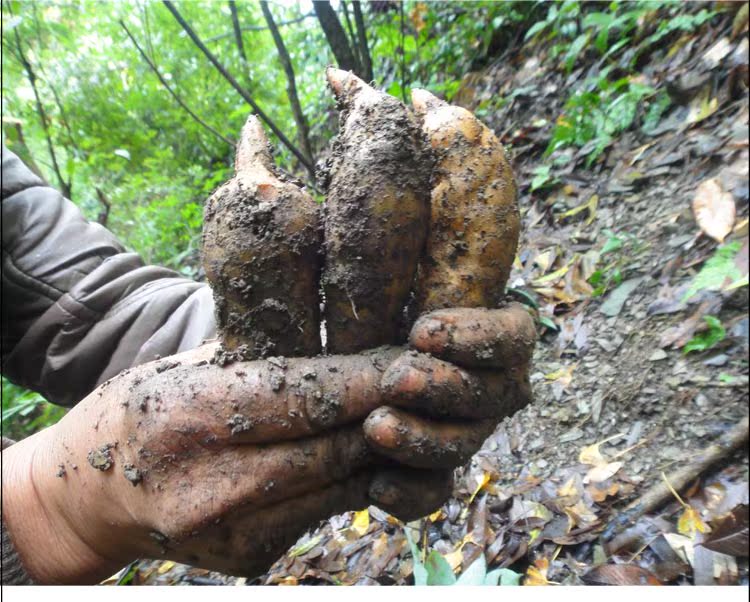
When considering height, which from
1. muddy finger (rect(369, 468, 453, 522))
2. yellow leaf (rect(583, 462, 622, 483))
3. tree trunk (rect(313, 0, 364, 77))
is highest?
tree trunk (rect(313, 0, 364, 77))

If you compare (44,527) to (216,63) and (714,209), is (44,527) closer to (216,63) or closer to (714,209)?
(714,209)

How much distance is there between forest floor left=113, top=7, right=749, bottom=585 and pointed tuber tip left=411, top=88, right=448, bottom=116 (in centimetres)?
86

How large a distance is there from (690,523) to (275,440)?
881 millimetres

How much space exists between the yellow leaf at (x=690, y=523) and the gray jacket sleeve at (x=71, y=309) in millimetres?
1110

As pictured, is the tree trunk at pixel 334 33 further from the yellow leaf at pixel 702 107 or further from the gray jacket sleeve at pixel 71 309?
the gray jacket sleeve at pixel 71 309

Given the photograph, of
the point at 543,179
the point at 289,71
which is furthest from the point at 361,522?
the point at 289,71

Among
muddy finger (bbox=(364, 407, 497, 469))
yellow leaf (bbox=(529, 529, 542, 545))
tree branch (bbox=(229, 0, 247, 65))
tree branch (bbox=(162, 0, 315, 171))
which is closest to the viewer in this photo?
muddy finger (bbox=(364, 407, 497, 469))

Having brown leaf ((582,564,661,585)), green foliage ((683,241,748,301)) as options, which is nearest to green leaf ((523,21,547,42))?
green foliage ((683,241,748,301))

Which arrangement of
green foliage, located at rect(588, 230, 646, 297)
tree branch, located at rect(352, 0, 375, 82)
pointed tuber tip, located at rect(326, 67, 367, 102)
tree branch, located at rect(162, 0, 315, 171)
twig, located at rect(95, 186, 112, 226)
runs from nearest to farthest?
pointed tuber tip, located at rect(326, 67, 367, 102)
green foliage, located at rect(588, 230, 646, 297)
tree branch, located at rect(162, 0, 315, 171)
tree branch, located at rect(352, 0, 375, 82)
twig, located at rect(95, 186, 112, 226)

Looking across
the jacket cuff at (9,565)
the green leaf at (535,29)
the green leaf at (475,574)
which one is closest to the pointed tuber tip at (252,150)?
the jacket cuff at (9,565)

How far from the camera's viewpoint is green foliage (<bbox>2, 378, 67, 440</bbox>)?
Result: 1950 millimetres

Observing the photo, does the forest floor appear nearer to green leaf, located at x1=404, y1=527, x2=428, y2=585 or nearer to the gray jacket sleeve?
green leaf, located at x1=404, y1=527, x2=428, y2=585

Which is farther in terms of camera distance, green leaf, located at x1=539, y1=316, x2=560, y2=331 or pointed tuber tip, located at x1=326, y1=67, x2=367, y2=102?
green leaf, located at x1=539, y1=316, x2=560, y2=331

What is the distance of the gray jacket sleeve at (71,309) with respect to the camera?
1294 mm
